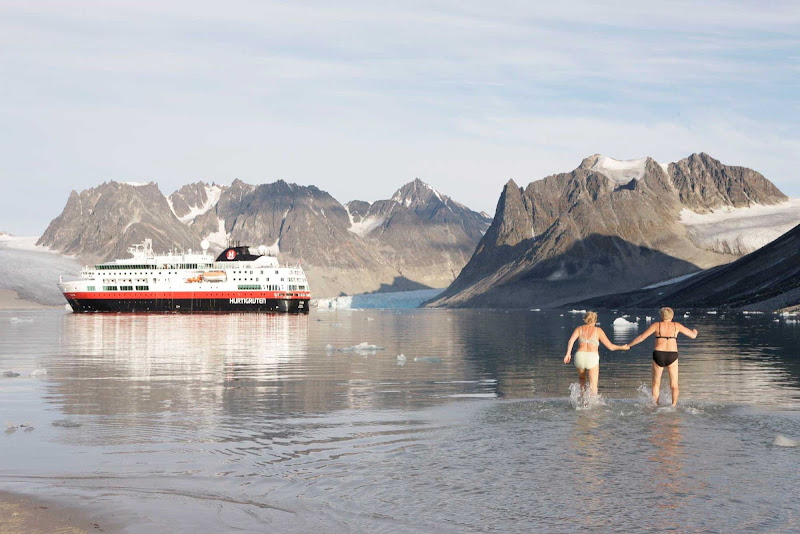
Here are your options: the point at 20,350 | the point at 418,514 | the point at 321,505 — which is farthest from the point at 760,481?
the point at 20,350

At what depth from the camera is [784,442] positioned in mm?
21344

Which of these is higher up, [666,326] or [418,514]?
[666,326]

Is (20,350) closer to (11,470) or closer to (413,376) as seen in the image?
(413,376)

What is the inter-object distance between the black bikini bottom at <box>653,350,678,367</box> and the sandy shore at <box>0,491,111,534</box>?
1833 centimetres

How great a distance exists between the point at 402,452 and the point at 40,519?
28.0 feet

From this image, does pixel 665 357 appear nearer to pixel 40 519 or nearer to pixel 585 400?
pixel 585 400

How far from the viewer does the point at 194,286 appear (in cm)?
19975

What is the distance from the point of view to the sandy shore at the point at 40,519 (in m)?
14.7

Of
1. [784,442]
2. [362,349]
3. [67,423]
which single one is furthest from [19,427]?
[362,349]

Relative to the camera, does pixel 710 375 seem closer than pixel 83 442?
No

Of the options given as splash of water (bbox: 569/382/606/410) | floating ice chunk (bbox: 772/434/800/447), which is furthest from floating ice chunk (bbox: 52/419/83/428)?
floating ice chunk (bbox: 772/434/800/447)

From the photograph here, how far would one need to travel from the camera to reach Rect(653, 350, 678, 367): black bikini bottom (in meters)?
27.7

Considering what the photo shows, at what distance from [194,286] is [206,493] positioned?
187 meters

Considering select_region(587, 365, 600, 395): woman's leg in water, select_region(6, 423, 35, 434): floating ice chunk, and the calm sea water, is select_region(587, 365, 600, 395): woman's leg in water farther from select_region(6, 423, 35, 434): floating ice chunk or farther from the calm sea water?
select_region(6, 423, 35, 434): floating ice chunk
